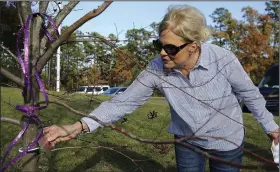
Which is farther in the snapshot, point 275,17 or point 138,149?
point 275,17

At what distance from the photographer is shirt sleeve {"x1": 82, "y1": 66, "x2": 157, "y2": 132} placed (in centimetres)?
257

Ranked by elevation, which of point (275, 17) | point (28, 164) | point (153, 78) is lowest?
point (28, 164)

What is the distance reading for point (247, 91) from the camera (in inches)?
110

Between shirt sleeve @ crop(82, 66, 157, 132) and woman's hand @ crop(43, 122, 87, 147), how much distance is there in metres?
0.24

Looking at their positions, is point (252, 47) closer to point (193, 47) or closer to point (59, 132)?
point (193, 47)

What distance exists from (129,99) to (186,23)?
2.11ft

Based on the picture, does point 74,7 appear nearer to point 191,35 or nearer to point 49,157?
point 191,35

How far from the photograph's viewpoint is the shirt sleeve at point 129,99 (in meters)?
2.57

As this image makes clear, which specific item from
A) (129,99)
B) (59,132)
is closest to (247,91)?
(129,99)

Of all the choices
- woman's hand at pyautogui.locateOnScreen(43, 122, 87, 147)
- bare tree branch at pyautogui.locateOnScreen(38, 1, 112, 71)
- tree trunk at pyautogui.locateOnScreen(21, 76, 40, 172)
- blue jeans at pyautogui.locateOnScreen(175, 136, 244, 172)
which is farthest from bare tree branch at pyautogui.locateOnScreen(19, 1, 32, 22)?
blue jeans at pyautogui.locateOnScreen(175, 136, 244, 172)

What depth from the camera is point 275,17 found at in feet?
125

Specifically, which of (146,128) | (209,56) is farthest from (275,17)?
Answer: (209,56)

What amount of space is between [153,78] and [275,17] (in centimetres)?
3812

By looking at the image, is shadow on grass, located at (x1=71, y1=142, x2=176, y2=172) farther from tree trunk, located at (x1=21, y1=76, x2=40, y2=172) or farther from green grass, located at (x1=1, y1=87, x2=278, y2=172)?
tree trunk, located at (x1=21, y1=76, x2=40, y2=172)
